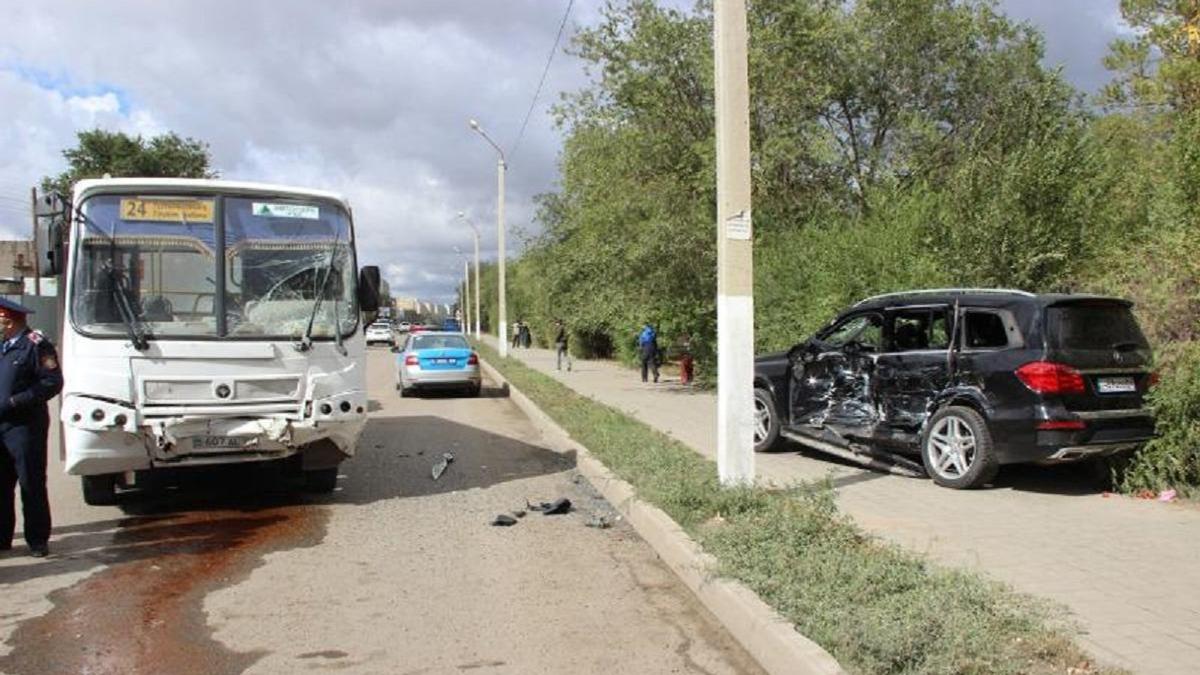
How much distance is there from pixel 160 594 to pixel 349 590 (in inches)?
46.0

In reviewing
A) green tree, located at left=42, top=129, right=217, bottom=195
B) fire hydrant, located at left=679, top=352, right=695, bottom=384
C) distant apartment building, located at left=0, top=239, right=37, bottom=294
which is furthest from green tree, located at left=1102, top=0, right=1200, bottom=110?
distant apartment building, located at left=0, top=239, right=37, bottom=294

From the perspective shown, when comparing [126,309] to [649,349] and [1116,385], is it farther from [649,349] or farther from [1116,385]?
[649,349]

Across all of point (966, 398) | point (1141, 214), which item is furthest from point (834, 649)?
point (1141, 214)

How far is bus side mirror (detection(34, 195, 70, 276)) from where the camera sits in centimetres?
789

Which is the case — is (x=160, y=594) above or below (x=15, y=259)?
below

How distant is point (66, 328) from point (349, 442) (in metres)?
2.49

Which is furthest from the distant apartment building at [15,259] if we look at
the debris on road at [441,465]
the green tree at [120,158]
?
the debris on road at [441,465]

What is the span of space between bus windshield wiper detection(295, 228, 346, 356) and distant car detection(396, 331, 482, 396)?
1214 centimetres

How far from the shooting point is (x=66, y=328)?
7730mm

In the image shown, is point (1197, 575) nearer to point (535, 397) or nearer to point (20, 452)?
point (20, 452)

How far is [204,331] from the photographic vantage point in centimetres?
802

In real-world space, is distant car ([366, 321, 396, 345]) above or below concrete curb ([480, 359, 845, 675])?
above

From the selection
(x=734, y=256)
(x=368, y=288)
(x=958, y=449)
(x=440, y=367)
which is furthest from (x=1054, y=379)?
(x=440, y=367)

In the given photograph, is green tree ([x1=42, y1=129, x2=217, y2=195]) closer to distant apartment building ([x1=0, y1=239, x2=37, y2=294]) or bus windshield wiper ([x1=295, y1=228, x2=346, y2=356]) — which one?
distant apartment building ([x1=0, y1=239, x2=37, y2=294])
